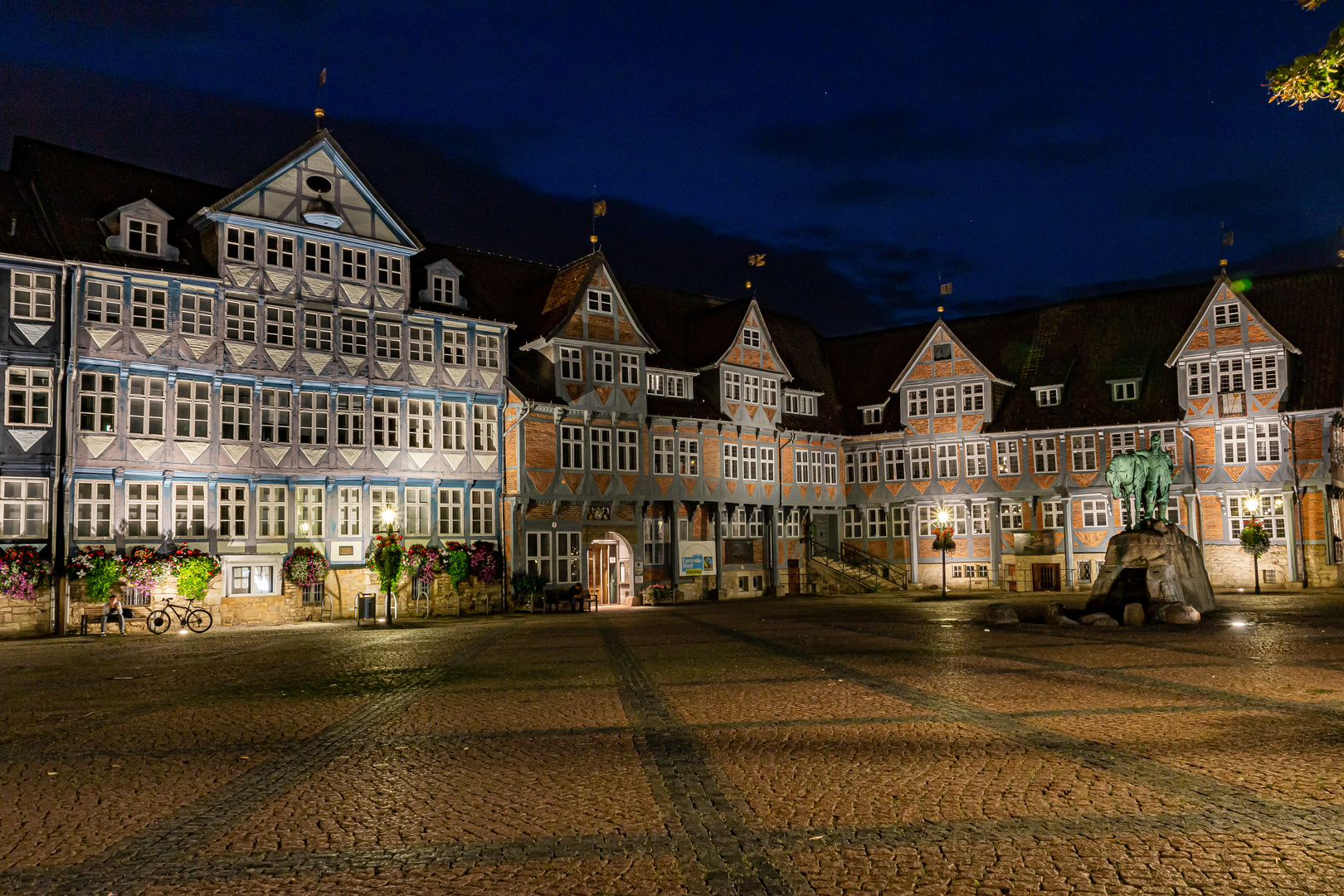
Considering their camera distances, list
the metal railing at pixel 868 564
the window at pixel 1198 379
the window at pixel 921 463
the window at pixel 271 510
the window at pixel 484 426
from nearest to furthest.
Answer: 1. the window at pixel 271 510
2. the window at pixel 484 426
3. the window at pixel 1198 379
4. the metal railing at pixel 868 564
5. the window at pixel 921 463

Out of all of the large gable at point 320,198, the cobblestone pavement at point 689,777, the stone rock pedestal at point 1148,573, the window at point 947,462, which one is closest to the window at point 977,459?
the window at point 947,462

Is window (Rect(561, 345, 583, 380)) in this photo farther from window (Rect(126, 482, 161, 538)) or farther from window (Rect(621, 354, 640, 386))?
window (Rect(126, 482, 161, 538))

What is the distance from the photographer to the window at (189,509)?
31.8 meters

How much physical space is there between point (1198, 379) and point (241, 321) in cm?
3930

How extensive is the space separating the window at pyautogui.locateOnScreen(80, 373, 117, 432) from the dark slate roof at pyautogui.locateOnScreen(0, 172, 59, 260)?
361 centimetres

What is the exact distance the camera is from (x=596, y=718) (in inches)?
517

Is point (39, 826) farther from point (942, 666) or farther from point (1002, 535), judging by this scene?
point (1002, 535)

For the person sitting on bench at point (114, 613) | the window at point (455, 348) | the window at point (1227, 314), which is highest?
the window at point (1227, 314)

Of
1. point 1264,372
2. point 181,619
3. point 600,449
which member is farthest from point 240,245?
point 1264,372

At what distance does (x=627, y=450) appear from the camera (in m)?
43.0

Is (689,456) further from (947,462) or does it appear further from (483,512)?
(947,462)

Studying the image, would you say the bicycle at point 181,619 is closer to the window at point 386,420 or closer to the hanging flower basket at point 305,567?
the hanging flower basket at point 305,567

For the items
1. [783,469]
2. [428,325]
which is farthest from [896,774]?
[783,469]

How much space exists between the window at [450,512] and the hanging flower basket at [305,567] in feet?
15.3
